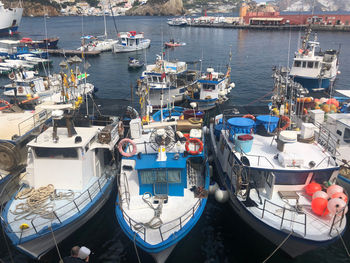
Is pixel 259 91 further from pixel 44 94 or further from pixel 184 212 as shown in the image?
pixel 184 212

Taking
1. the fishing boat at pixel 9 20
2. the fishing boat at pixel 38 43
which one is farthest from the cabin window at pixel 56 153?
the fishing boat at pixel 9 20

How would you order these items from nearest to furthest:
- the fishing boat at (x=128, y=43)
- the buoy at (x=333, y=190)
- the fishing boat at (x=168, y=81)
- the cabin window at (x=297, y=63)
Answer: the buoy at (x=333, y=190) < the fishing boat at (x=168, y=81) < the cabin window at (x=297, y=63) < the fishing boat at (x=128, y=43)

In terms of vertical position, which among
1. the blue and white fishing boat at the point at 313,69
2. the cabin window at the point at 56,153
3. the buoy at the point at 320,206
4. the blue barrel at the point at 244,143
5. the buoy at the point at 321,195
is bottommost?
the buoy at the point at 320,206

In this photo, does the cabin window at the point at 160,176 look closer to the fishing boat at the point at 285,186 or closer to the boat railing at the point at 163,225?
the boat railing at the point at 163,225

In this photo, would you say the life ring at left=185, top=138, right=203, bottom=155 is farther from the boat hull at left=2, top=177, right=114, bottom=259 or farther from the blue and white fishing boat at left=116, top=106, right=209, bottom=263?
the boat hull at left=2, top=177, right=114, bottom=259

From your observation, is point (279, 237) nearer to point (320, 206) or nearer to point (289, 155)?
point (320, 206)

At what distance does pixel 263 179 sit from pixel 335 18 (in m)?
121

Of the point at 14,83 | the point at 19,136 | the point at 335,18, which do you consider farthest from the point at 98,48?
the point at 335,18

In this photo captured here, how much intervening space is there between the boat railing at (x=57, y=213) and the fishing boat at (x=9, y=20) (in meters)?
104

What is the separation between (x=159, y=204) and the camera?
13133mm

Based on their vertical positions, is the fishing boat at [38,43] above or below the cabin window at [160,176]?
above

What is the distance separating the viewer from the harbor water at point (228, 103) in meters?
13.7

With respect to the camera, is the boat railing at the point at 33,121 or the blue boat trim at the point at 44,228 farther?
the boat railing at the point at 33,121

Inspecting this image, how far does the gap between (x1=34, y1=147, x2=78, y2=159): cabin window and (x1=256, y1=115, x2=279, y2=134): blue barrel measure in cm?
1043
